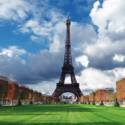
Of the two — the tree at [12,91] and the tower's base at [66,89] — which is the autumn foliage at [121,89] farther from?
the tower's base at [66,89]

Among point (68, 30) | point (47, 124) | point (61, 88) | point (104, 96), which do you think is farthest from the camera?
point (68, 30)

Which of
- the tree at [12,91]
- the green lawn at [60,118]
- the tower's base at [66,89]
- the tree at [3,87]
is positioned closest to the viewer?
the green lawn at [60,118]

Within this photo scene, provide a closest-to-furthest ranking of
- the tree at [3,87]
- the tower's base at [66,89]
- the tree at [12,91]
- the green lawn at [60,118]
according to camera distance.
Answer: the green lawn at [60,118] → the tree at [3,87] → the tree at [12,91] → the tower's base at [66,89]

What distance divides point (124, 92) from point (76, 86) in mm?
44944

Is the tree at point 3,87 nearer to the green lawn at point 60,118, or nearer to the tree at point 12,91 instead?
the tree at point 12,91

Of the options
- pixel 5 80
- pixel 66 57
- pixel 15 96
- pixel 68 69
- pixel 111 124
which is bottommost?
pixel 111 124

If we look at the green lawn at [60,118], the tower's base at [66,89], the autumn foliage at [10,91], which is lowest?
the green lawn at [60,118]

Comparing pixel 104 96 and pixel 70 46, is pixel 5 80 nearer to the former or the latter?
pixel 104 96

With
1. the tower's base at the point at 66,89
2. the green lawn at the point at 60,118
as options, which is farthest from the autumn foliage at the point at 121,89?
the tower's base at the point at 66,89

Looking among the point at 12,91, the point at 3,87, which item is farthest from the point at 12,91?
the point at 3,87

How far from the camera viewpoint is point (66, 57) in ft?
327

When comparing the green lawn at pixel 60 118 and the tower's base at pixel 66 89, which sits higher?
the tower's base at pixel 66 89

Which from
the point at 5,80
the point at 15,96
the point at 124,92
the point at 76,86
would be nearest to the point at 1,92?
the point at 5,80

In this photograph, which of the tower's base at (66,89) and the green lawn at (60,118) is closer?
the green lawn at (60,118)
